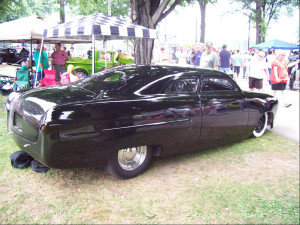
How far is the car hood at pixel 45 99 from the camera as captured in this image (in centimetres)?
259

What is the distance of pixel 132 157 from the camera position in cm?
309

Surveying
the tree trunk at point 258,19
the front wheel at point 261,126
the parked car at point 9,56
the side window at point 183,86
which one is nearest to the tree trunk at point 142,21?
the front wheel at point 261,126

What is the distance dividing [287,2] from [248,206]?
1632 mm

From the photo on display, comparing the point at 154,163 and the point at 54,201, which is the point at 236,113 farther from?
the point at 54,201

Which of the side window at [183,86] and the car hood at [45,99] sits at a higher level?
the side window at [183,86]

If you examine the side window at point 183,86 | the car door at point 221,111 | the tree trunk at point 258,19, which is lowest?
the car door at point 221,111

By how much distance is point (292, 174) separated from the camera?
2.89ft

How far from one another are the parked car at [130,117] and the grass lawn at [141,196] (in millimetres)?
264

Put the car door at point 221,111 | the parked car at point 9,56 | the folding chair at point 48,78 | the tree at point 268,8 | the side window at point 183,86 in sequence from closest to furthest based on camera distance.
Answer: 1. the tree at point 268,8
2. the side window at point 183,86
3. the car door at point 221,111
4. the folding chair at point 48,78
5. the parked car at point 9,56

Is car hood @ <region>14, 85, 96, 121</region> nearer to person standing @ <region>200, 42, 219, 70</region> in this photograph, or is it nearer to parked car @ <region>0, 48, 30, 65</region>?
person standing @ <region>200, 42, 219, 70</region>

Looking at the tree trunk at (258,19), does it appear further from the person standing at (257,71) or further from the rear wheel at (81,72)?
the rear wheel at (81,72)

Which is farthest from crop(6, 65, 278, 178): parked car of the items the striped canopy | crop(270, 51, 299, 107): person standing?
the striped canopy

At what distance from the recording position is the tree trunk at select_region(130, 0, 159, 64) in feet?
28.0

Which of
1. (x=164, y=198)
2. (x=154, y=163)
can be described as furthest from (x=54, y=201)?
(x=154, y=163)
